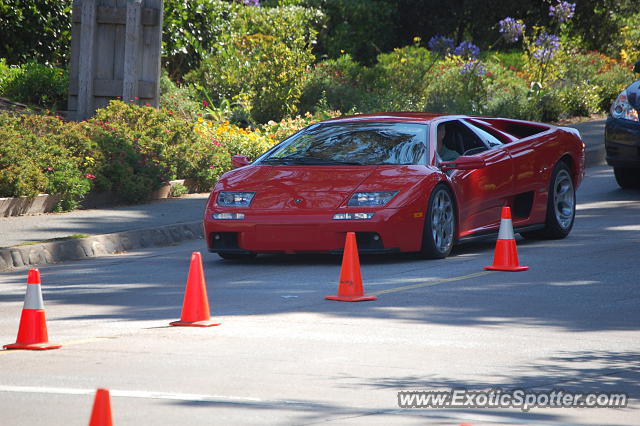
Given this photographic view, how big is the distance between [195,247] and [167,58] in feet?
38.9

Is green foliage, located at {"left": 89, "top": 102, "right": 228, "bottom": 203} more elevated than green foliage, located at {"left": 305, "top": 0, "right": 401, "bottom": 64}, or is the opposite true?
green foliage, located at {"left": 305, "top": 0, "right": 401, "bottom": 64}

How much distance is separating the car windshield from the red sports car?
0.01 meters

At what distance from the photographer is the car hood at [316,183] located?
10945 millimetres

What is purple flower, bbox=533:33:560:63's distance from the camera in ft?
88.2

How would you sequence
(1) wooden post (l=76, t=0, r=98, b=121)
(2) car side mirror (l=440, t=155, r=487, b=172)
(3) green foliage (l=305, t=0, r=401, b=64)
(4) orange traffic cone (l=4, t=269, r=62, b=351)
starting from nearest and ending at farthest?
(4) orange traffic cone (l=4, t=269, r=62, b=351) < (2) car side mirror (l=440, t=155, r=487, b=172) < (1) wooden post (l=76, t=0, r=98, b=121) < (3) green foliage (l=305, t=0, r=401, b=64)

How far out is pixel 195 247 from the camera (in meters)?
13.2

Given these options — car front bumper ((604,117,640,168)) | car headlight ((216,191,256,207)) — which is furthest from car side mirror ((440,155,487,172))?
car front bumper ((604,117,640,168))

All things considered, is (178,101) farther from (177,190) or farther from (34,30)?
(177,190)

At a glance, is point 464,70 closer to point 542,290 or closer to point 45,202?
point 45,202

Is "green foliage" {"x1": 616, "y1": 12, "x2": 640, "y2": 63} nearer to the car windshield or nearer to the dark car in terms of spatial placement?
the dark car

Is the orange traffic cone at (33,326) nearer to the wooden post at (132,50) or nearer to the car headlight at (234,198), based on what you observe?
the car headlight at (234,198)

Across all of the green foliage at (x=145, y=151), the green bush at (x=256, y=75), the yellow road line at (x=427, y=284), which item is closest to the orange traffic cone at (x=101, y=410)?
the yellow road line at (x=427, y=284)

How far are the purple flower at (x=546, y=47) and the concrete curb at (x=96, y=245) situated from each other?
14696 mm

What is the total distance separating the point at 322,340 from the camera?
762 cm
